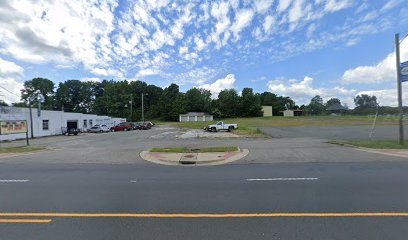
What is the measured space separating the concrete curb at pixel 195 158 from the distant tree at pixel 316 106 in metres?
139

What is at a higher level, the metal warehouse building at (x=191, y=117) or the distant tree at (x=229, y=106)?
the distant tree at (x=229, y=106)

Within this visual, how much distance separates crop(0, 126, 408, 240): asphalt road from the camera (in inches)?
177

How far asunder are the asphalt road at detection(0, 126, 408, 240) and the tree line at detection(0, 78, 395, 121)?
9173cm

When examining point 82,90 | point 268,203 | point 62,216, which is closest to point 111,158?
point 62,216

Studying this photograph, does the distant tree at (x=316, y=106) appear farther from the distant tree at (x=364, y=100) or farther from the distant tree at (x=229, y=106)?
the distant tree at (x=229, y=106)

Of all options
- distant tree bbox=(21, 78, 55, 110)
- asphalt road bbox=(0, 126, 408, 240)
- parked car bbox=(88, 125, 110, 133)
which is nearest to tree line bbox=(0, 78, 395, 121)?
distant tree bbox=(21, 78, 55, 110)

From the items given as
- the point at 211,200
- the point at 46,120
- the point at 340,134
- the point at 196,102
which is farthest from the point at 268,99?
the point at 211,200

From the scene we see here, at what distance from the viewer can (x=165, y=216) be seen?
5.22 m

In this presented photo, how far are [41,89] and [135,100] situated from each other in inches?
1399

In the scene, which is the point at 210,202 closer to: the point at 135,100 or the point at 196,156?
the point at 196,156

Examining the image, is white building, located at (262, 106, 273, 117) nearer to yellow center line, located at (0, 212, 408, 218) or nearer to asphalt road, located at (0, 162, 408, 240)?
asphalt road, located at (0, 162, 408, 240)

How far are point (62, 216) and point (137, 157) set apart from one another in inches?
361

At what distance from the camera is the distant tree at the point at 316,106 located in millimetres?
146700

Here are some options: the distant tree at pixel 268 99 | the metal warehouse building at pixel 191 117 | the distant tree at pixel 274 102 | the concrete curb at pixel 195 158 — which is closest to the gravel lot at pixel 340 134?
the concrete curb at pixel 195 158
